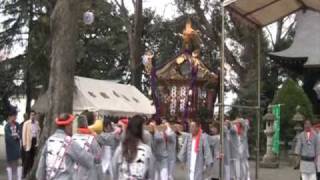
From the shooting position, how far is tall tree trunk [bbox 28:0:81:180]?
625 inches

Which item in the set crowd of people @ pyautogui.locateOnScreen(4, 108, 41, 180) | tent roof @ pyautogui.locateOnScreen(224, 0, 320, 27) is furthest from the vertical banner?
tent roof @ pyautogui.locateOnScreen(224, 0, 320, 27)

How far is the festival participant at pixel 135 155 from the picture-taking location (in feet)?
25.2

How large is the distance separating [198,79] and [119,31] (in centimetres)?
1973

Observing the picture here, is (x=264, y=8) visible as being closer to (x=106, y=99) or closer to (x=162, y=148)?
(x=162, y=148)

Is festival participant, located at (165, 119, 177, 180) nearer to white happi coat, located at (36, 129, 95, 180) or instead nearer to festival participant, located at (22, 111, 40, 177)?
festival participant, located at (22, 111, 40, 177)

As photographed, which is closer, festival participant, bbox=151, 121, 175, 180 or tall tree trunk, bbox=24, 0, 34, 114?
festival participant, bbox=151, 121, 175, 180

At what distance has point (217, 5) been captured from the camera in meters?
38.4

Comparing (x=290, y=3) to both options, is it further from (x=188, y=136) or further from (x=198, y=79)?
(x=198, y=79)

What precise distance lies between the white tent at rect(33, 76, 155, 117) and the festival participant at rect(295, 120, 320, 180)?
9.08m

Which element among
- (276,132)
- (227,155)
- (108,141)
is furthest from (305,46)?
(108,141)

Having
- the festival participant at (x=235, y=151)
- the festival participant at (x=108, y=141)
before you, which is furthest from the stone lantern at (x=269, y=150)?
the festival participant at (x=108, y=141)

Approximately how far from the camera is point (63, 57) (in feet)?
52.4

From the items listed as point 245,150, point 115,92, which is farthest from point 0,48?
point 245,150

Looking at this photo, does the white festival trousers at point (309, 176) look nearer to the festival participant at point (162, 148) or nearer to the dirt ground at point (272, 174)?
the festival participant at point (162, 148)
